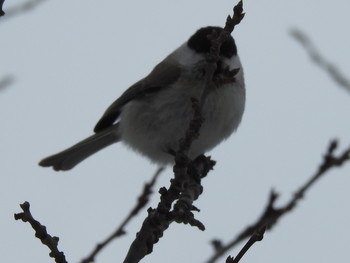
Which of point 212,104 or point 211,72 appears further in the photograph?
point 212,104

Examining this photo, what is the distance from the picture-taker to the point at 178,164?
220 cm

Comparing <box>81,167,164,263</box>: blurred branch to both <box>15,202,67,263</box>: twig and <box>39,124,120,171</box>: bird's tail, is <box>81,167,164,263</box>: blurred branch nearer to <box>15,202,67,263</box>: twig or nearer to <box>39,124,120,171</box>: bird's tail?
<box>15,202,67,263</box>: twig

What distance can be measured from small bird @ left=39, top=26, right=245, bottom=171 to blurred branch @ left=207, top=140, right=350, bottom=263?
143 centimetres

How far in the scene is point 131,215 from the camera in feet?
7.45

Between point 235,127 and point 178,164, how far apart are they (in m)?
1.90

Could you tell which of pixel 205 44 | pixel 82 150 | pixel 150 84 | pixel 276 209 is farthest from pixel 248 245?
pixel 82 150

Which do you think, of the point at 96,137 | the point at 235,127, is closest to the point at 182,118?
the point at 235,127

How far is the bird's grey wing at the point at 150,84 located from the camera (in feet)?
13.0

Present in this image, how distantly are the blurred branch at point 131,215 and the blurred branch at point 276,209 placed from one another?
0.33 meters

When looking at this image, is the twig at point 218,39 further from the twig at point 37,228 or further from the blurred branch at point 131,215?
the twig at point 37,228

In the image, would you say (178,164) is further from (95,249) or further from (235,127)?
(235,127)

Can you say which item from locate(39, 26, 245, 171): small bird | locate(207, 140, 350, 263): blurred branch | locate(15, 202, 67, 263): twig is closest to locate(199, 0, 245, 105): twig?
locate(207, 140, 350, 263): blurred branch

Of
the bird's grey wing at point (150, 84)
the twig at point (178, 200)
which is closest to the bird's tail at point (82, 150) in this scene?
the bird's grey wing at point (150, 84)

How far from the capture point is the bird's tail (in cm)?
475
